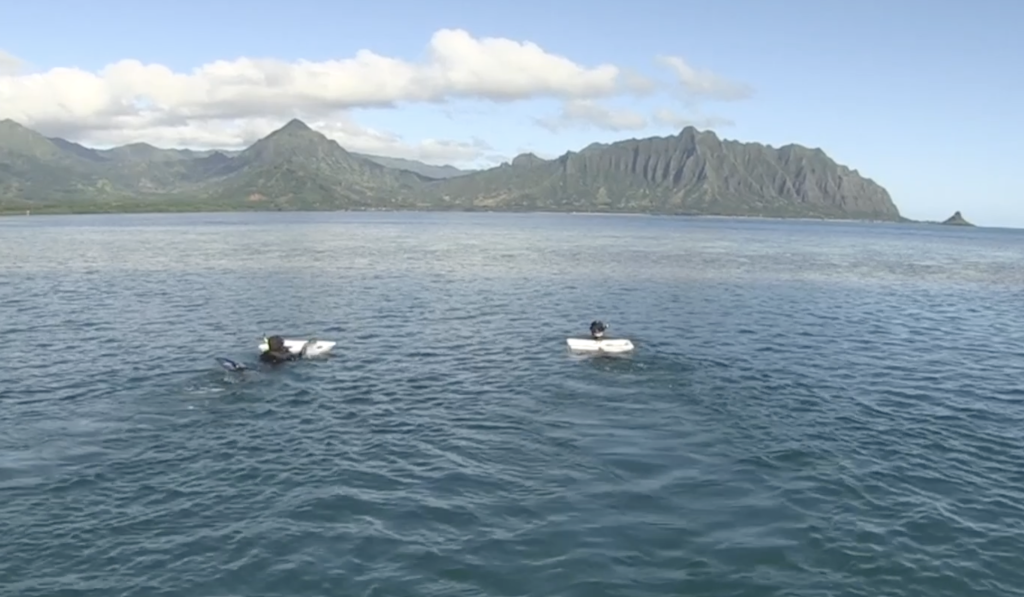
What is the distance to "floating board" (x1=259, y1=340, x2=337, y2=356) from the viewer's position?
53.8 meters

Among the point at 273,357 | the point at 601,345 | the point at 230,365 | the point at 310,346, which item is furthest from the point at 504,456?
the point at 310,346

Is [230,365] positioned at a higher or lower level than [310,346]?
lower

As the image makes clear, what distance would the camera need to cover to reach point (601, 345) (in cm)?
Result: 5709

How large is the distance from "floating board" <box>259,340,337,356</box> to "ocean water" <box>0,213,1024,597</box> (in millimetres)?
1324

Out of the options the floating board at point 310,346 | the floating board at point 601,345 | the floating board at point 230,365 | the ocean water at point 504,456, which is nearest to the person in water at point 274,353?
the floating board at point 310,346

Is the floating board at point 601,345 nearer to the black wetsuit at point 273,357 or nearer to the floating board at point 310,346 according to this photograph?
the floating board at point 310,346

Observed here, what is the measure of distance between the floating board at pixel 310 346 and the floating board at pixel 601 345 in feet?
61.2

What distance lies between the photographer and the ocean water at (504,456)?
25297 mm

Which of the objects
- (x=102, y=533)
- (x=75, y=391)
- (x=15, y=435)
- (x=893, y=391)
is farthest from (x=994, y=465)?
(x=75, y=391)

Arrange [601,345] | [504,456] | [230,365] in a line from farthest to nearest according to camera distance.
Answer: [601,345] → [230,365] → [504,456]

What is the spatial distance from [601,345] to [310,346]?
71.8 ft

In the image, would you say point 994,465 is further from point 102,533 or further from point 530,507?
point 102,533

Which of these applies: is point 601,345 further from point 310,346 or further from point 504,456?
point 504,456

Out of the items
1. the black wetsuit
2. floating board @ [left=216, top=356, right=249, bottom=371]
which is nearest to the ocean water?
floating board @ [left=216, top=356, right=249, bottom=371]
